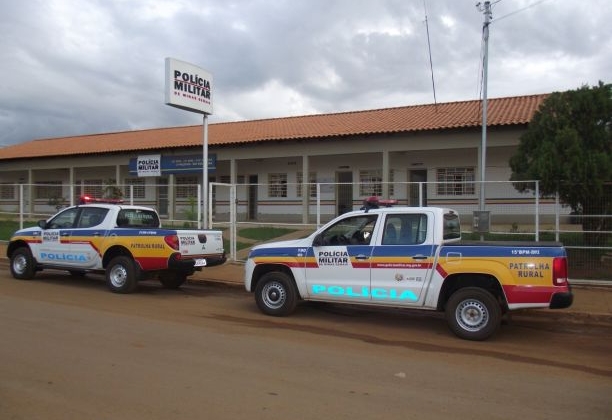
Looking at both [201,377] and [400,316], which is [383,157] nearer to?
[400,316]

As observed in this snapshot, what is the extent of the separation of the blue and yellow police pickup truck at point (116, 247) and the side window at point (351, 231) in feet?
10.9

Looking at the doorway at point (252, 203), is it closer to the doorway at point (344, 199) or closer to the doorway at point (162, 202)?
the doorway at point (162, 202)

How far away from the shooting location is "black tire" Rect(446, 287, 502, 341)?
22.4 feet

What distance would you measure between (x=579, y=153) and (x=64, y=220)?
10.4m

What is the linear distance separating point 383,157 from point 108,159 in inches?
606

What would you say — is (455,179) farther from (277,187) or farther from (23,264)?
(23,264)

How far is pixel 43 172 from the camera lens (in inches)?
1316

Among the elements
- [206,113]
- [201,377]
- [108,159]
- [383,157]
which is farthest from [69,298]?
[108,159]

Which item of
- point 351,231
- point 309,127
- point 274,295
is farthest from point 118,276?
point 309,127

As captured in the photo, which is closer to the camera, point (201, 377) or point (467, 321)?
point (201, 377)

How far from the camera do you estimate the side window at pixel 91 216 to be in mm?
Result: 10797

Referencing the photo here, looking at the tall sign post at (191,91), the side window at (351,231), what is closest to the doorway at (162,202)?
the tall sign post at (191,91)

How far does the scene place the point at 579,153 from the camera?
1034cm

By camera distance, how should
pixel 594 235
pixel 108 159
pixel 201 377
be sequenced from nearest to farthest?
pixel 201 377 < pixel 594 235 < pixel 108 159
